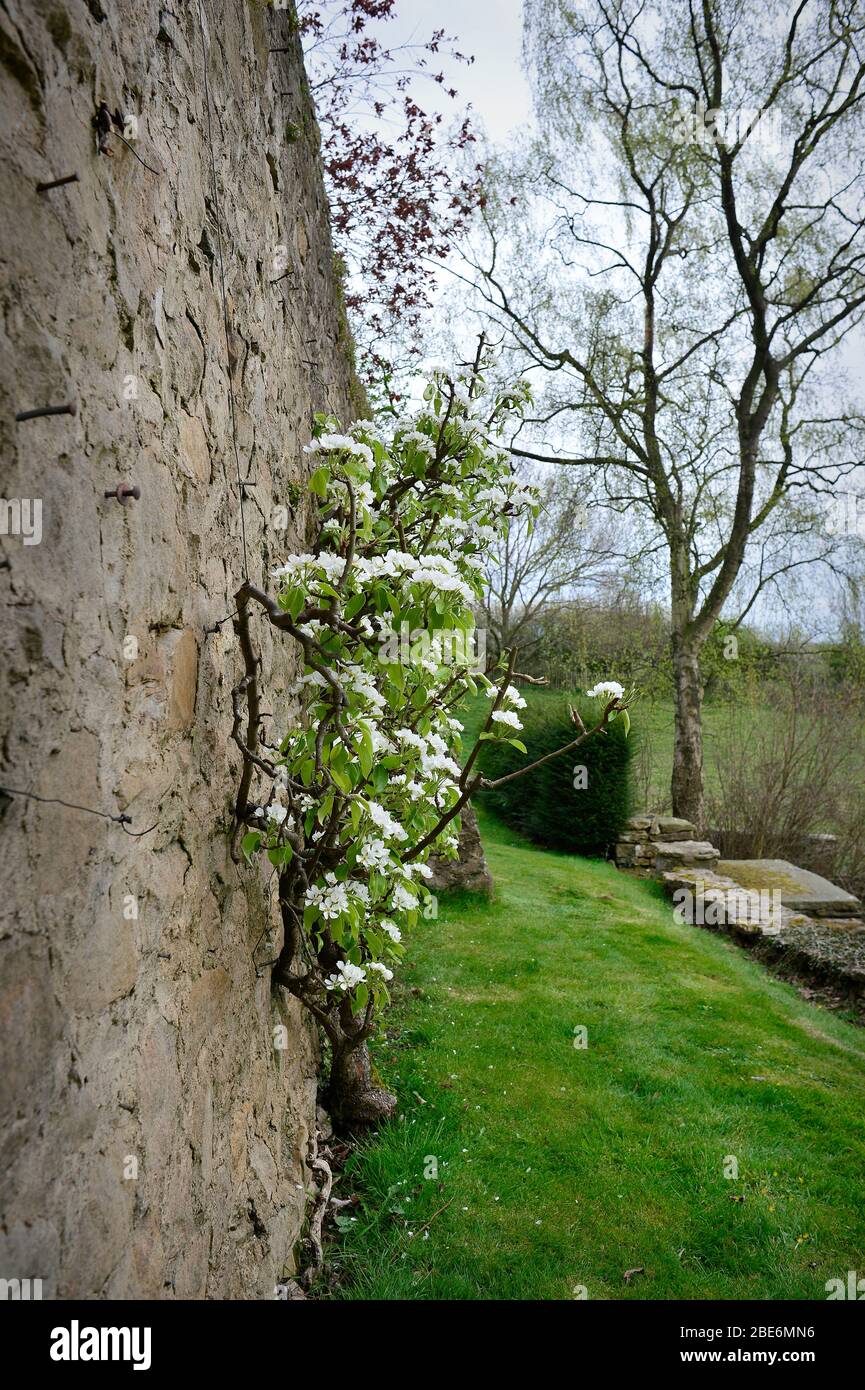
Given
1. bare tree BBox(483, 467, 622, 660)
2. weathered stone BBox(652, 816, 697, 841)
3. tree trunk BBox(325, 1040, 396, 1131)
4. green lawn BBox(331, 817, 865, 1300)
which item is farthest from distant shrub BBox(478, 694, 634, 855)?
tree trunk BBox(325, 1040, 396, 1131)

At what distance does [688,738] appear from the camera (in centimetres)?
1105

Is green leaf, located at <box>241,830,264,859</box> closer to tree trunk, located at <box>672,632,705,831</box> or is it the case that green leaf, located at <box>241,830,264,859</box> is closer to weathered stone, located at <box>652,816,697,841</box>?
weathered stone, located at <box>652,816,697,841</box>

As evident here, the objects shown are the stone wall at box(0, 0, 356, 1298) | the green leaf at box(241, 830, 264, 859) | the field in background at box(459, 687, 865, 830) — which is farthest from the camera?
the field in background at box(459, 687, 865, 830)

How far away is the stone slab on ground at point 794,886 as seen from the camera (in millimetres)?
7789

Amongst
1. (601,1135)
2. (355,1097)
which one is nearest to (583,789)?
(601,1135)

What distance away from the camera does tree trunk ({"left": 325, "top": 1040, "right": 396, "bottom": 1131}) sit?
328 centimetres

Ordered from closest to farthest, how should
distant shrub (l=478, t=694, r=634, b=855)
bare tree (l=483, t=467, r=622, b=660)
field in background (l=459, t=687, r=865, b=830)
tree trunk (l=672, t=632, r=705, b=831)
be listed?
distant shrub (l=478, t=694, r=634, b=855), field in background (l=459, t=687, r=865, b=830), tree trunk (l=672, t=632, r=705, b=831), bare tree (l=483, t=467, r=622, b=660)

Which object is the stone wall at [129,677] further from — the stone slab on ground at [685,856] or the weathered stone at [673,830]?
the weathered stone at [673,830]

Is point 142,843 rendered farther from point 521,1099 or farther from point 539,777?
point 539,777

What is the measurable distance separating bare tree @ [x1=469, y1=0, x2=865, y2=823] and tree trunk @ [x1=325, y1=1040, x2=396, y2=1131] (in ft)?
28.0

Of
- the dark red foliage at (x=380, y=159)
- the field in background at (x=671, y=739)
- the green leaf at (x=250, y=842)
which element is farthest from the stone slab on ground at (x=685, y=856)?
the green leaf at (x=250, y=842)

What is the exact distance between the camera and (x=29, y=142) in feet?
3.59
